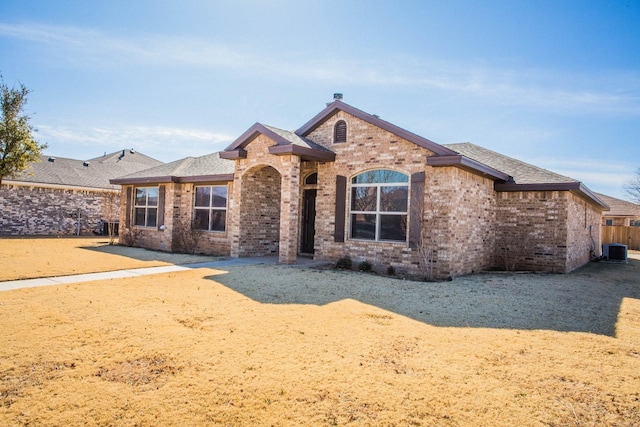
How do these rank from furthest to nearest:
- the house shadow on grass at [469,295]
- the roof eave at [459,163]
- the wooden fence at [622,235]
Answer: the wooden fence at [622,235] → the roof eave at [459,163] → the house shadow on grass at [469,295]

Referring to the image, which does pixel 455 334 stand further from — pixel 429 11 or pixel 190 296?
pixel 429 11

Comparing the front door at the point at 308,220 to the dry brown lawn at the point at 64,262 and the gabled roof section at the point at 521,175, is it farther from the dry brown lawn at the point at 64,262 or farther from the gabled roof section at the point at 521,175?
the gabled roof section at the point at 521,175

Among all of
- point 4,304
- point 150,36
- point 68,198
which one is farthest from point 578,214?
point 68,198

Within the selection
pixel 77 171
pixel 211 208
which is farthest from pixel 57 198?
pixel 211 208

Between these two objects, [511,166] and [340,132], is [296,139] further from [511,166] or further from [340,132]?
[511,166]

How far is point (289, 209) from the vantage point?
1132cm

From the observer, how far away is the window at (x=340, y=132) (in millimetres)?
11831

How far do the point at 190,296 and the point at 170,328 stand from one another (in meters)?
1.96

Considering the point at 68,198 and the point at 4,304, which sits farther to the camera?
the point at 68,198

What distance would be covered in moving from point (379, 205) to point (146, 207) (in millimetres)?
10604

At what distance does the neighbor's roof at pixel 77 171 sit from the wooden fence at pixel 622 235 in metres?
30.5

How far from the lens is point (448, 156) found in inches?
382

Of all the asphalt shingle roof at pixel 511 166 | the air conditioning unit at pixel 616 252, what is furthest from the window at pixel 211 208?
the air conditioning unit at pixel 616 252

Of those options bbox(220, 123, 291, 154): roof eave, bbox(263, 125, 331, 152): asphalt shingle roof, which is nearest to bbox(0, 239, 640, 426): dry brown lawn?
bbox(263, 125, 331, 152): asphalt shingle roof
